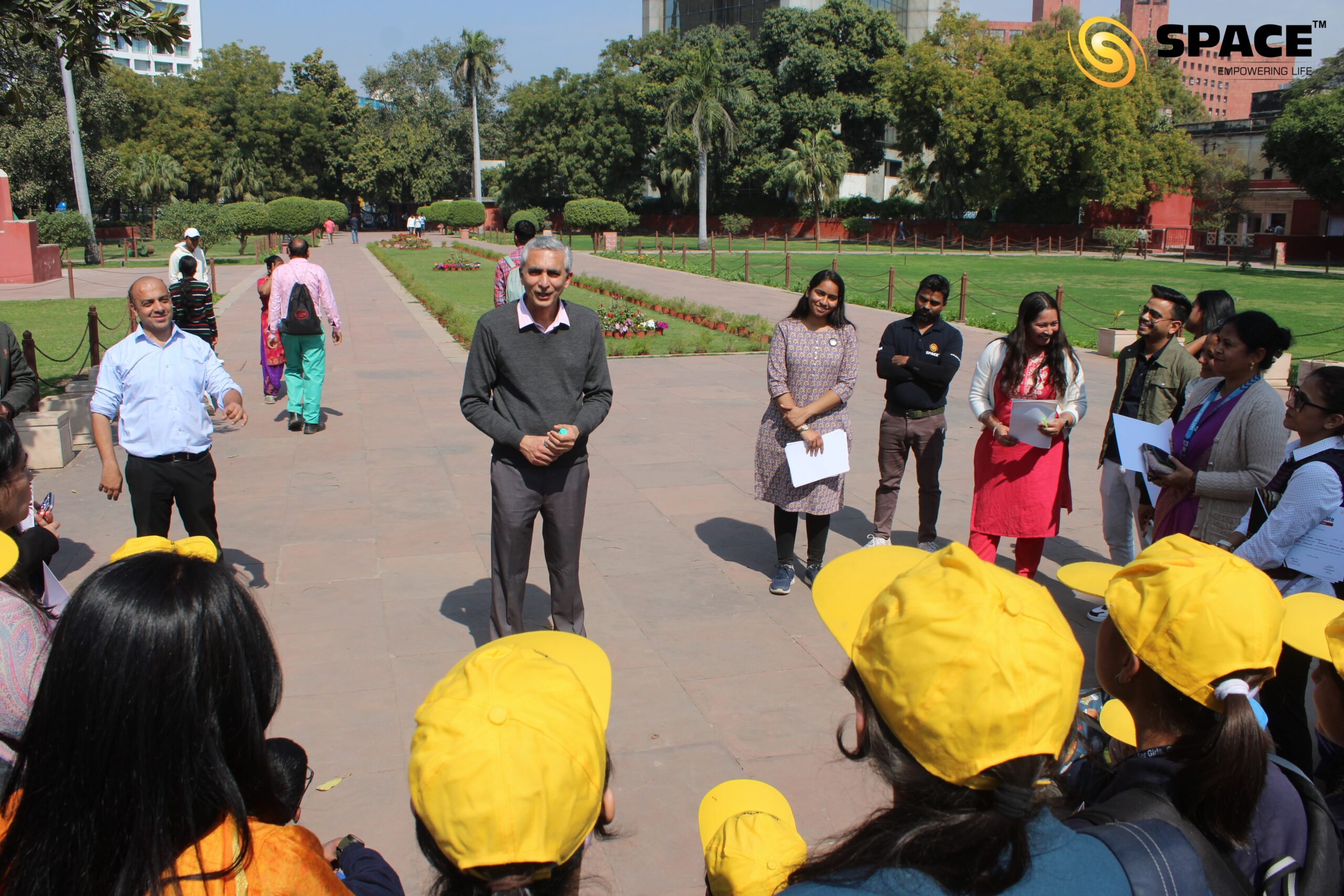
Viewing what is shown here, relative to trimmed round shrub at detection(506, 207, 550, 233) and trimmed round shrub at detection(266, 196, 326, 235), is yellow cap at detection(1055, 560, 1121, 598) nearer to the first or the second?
trimmed round shrub at detection(266, 196, 326, 235)

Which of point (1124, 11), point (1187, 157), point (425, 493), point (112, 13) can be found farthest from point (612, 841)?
point (1124, 11)

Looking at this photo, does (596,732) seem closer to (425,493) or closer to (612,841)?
(612,841)

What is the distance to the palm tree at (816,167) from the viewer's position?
56.1m

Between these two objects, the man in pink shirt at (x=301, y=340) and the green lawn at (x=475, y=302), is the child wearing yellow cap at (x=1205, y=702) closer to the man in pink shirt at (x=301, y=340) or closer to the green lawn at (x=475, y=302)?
the man in pink shirt at (x=301, y=340)

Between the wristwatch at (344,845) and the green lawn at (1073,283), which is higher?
the green lawn at (1073,283)

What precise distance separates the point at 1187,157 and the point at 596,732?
59508 mm

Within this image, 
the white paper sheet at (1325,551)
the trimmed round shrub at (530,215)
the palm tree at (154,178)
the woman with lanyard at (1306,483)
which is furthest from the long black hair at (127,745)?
the trimmed round shrub at (530,215)

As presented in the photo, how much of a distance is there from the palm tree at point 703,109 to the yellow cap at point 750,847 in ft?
170

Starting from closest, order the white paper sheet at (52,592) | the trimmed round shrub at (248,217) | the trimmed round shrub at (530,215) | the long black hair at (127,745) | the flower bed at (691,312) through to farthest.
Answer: the long black hair at (127,745) → the white paper sheet at (52,592) → the flower bed at (691,312) → the trimmed round shrub at (248,217) → the trimmed round shrub at (530,215)

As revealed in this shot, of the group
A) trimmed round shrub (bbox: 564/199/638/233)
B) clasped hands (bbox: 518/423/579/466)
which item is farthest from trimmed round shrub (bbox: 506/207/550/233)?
clasped hands (bbox: 518/423/579/466)

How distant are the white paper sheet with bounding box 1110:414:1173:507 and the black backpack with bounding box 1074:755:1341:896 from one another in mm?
2932

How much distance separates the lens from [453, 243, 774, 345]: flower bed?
Answer: 16062 mm

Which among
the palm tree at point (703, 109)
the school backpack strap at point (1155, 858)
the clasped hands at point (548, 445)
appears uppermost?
the palm tree at point (703, 109)

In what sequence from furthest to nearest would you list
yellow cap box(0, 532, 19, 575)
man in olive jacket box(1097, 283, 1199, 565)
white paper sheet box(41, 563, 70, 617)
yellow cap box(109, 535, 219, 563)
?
1. man in olive jacket box(1097, 283, 1199, 565)
2. white paper sheet box(41, 563, 70, 617)
3. yellow cap box(0, 532, 19, 575)
4. yellow cap box(109, 535, 219, 563)
